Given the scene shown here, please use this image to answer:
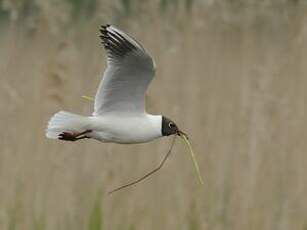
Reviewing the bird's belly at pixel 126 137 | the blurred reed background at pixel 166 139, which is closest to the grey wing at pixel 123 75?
the bird's belly at pixel 126 137

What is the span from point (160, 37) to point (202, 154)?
0.45 metres

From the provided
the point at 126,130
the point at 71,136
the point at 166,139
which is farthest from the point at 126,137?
the point at 166,139

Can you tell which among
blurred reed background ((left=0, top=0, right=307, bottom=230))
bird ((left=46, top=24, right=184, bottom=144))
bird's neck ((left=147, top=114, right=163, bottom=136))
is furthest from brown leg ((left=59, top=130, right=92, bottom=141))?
blurred reed background ((left=0, top=0, right=307, bottom=230))

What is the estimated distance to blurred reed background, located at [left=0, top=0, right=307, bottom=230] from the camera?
3143 millimetres

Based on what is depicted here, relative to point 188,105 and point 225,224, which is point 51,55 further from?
point 225,224

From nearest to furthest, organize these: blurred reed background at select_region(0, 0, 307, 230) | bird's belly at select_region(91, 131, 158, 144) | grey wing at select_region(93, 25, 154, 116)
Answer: bird's belly at select_region(91, 131, 158, 144), grey wing at select_region(93, 25, 154, 116), blurred reed background at select_region(0, 0, 307, 230)

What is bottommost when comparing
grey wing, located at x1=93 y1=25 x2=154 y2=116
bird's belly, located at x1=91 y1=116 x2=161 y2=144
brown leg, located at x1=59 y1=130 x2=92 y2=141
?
brown leg, located at x1=59 y1=130 x2=92 y2=141

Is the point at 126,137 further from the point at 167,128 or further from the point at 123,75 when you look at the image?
the point at 123,75

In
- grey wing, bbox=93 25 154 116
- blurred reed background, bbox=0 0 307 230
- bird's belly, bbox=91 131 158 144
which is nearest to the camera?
bird's belly, bbox=91 131 158 144

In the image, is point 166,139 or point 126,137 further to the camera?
point 166,139

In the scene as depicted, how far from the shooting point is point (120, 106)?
2.30 metres

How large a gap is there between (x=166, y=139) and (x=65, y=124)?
3.49 ft

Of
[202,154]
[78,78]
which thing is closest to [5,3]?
[78,78]

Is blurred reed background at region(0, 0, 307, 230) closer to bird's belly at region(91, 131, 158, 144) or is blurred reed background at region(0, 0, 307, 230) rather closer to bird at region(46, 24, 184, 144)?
bird at region(46, 24, 184, 144)
